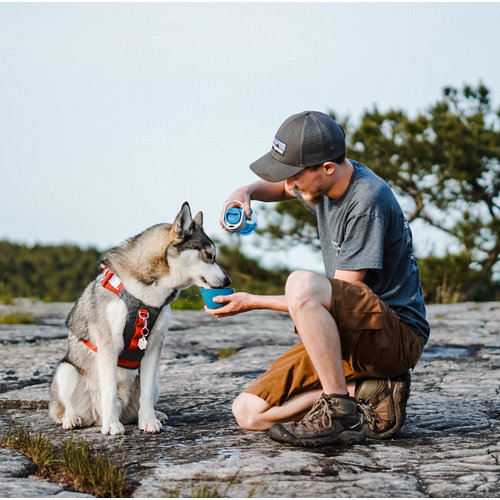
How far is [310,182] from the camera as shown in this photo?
3406mm

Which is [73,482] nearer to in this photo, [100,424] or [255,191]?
[100,424]

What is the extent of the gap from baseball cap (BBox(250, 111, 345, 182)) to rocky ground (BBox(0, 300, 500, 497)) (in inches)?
54.9

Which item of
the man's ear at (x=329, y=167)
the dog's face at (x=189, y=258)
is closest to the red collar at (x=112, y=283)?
the dog's face at (x=189, y=258)

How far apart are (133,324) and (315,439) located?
1.22m

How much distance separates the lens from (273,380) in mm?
3635

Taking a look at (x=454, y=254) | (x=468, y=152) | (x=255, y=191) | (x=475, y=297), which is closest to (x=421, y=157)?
(x=468, y=152)

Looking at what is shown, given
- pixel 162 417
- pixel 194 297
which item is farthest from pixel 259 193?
pixel 194 297

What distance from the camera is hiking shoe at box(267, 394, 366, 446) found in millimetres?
3164

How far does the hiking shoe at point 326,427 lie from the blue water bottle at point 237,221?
1.05 meters

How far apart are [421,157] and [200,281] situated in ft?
38.0

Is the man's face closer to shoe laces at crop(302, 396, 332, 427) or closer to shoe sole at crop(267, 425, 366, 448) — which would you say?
shoe laces at crop(302, 396, 332, 427)

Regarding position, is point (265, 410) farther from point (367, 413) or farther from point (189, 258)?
point (189, 258)

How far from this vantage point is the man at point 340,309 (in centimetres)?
316

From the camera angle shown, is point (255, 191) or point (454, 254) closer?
point (255, 191)
